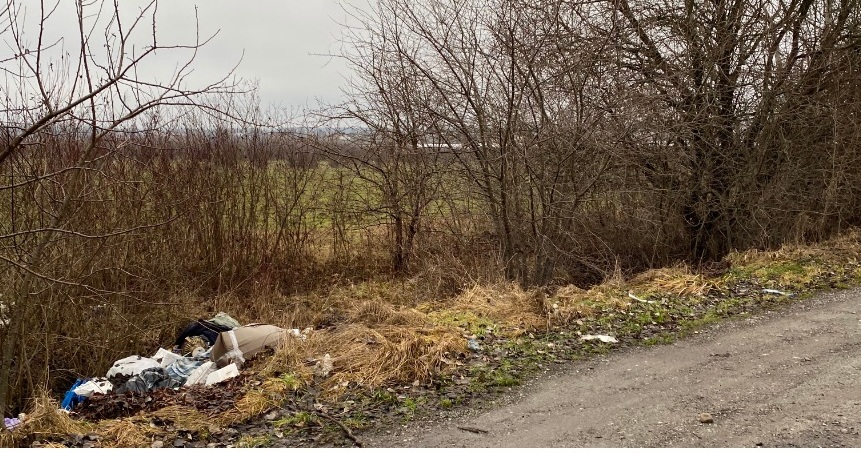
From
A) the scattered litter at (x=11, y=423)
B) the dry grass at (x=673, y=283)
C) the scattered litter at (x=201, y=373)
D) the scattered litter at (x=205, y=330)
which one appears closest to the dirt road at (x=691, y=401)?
the dry grass at (x=673, y=283)

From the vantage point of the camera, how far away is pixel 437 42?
334 inches

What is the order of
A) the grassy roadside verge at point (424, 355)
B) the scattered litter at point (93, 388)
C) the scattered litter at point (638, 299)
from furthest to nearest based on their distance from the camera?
the scattered litter at point (638, 299)
the scattered litter at point (93, 388)
the grassy roadside verge at point (424, 355)

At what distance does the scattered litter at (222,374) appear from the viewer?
5262 millimetres

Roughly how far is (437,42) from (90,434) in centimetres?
644

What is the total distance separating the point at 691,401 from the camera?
4031 millimetres

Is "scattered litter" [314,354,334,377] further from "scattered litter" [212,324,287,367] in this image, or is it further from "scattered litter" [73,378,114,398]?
"scattered litter" [73,378,114,398]

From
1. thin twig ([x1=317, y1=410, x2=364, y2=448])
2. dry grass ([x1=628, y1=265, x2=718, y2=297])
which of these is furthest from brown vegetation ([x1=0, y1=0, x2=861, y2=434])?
thin twig ([x1=317, y1=410, x2=364, y2=448])

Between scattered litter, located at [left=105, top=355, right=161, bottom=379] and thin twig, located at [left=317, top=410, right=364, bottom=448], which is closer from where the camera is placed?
thin twig, located at [left=317, top=410, right=364, bottom=448]

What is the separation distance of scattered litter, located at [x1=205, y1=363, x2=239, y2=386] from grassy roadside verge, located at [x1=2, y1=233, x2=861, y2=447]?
181 mm

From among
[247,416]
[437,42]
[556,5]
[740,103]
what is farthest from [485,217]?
[247,416]

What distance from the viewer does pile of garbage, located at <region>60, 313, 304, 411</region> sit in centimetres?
541

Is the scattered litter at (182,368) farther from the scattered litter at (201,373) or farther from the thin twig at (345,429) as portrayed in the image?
the thin twig at (345,429)

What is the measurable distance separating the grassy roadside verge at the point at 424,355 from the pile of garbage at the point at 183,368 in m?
0.47

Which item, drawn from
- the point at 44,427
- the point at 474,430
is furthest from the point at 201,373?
the point at 474,430
